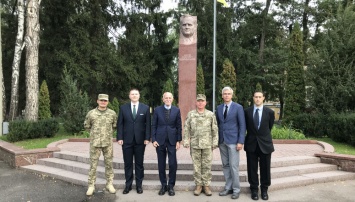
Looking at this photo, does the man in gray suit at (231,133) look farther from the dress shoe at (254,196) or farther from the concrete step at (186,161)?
the concrete step at (186,161)

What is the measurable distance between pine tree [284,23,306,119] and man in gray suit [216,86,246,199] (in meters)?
8.76

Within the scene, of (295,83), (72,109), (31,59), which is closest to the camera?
(72,109)

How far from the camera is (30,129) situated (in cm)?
1013

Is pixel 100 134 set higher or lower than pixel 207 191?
higher

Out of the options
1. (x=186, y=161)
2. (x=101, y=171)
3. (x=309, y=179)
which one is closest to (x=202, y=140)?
(x=186, y=161)

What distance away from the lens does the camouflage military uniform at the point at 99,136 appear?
5004 millimetres

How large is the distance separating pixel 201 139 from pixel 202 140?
0.02 metres

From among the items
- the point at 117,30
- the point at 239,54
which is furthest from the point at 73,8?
the point at 239,54

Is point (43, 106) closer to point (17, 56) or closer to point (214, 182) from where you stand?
point (17, 56)

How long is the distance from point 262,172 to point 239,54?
1982cm

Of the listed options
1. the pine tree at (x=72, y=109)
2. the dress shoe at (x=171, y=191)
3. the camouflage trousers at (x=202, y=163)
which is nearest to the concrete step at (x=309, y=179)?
the camouflage trousers at (x=202, y=163)

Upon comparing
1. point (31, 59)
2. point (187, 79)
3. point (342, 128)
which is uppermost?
point (31, 59)

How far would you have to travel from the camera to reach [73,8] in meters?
20.5

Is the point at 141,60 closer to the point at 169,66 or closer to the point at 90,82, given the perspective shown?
the point at 90,82
